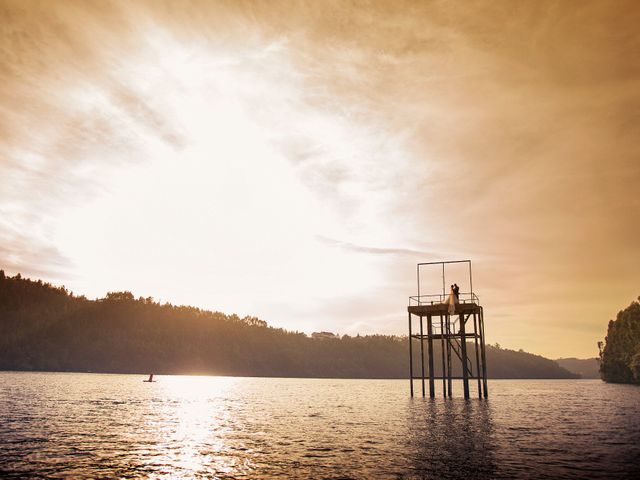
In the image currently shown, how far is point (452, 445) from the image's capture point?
26.7 m

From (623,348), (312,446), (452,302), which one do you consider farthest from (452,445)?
(623,348)

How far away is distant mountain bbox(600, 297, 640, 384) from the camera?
131250 millimetres

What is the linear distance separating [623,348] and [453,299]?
4542 inches

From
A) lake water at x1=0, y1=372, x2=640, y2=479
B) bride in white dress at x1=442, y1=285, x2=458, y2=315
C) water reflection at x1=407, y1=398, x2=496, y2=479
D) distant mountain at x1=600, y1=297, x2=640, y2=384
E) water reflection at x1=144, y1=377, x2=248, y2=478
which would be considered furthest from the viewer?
distant mountain at x1=600, y1=297, x2=640, y2=384

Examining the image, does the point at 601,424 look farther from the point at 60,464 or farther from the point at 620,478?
the point at 60,464

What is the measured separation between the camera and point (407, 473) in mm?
19656

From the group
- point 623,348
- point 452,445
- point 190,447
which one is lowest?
point 190,447

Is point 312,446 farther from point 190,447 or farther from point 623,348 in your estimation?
point 623,348

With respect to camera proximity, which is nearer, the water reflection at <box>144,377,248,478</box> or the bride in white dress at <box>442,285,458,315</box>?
the water reflection at <box>144,377,248,478</box>

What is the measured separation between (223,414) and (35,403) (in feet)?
68.3

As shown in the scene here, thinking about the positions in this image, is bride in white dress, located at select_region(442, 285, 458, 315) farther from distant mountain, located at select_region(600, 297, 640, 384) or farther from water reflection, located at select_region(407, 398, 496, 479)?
distant mountain, located at select_region(600, 297, 640, 384)

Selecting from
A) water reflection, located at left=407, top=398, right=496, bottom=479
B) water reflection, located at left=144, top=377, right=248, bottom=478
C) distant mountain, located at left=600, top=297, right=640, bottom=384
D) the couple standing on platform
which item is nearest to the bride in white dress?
the couple standing on platform

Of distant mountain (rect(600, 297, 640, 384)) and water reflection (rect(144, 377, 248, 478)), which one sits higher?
distant mountain (rect(600, 297, 640, 384))

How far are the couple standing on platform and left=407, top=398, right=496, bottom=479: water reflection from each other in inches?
498
